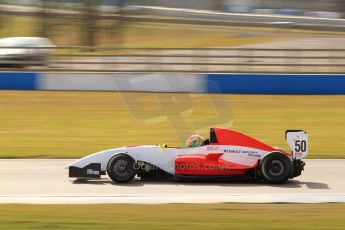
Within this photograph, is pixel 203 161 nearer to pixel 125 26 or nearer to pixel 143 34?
pixel 125 26

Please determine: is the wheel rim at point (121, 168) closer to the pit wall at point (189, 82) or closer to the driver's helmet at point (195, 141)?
the driver's helmet at point (195, 141)

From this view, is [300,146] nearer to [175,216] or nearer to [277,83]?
[175,216]

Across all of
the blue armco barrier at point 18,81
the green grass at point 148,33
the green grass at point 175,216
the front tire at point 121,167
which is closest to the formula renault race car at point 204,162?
the front tire at point 121,167

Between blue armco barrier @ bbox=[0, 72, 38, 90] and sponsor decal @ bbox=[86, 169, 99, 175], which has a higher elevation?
blue armco barrier @ bbox=[0, 72, 38, 90]

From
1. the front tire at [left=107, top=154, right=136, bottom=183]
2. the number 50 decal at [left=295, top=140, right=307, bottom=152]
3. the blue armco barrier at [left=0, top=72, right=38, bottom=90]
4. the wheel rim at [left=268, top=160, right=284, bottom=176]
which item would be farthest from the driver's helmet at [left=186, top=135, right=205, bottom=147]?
the blue armco barrier at [left=0, top=72, right=38, bottom=90]

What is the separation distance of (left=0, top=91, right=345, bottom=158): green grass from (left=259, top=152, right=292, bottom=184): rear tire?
0.78 metres

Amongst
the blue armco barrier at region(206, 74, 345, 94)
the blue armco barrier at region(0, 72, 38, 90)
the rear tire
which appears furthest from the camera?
the blue armco barrier at region(0, 72, 38, 90)

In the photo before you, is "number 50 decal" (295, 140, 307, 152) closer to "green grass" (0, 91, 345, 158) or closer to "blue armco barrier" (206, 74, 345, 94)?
"green grass" (0, 91, 345, 158)

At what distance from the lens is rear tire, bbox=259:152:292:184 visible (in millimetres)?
9641

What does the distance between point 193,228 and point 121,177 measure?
2.79m

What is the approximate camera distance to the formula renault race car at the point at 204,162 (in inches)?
381

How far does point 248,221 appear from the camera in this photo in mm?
7457

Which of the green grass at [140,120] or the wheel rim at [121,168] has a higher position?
the green grass at [140,120]

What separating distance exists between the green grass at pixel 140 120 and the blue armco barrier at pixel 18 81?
0.43m
